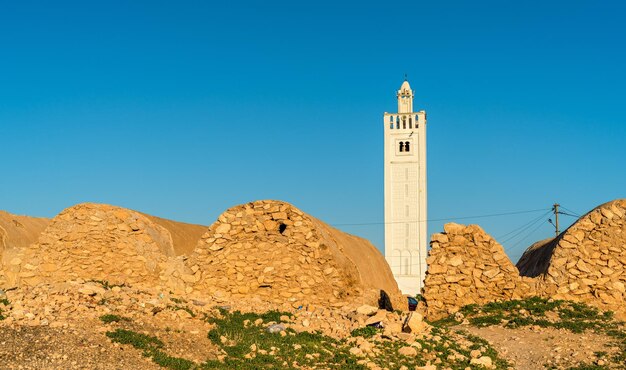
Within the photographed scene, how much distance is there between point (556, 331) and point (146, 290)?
7881 mm

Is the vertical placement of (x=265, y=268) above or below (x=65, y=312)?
above

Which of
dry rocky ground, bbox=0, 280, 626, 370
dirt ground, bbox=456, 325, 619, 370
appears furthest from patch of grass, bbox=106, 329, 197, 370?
dirt ground, bbox=456, 325, 619, 370

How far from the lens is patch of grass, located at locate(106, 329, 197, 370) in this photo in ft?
29.2

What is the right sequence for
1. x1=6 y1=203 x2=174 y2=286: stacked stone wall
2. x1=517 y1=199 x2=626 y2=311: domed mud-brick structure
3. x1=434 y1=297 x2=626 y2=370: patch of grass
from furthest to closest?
x1=6 y1=203 x2=174 y2=286: stacked stone wall
x1=517 y1=199 x2=626 y2=311: domed mud-brick structure
x1=434 y1=297 x2=626 y2=370: patch of grass

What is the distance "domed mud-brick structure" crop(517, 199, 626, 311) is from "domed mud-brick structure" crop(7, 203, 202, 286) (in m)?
9.07

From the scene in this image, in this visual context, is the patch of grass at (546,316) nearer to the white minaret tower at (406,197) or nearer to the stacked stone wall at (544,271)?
the stacked stone wall at (544,271)

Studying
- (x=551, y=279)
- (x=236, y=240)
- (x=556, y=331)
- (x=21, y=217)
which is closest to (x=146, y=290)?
(x=236, y=240)

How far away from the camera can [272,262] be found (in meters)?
15.5

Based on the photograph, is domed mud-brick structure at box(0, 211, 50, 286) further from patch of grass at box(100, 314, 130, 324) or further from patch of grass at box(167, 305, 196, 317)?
patch of grass at box(100, 314, 130, 324)

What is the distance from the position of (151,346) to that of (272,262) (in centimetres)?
621

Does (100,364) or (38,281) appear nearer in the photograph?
(100,364)

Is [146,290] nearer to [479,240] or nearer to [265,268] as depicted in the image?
[265,268]

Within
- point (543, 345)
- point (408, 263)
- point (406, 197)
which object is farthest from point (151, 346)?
point (406, 197)

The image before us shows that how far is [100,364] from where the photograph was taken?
27.7 ft
